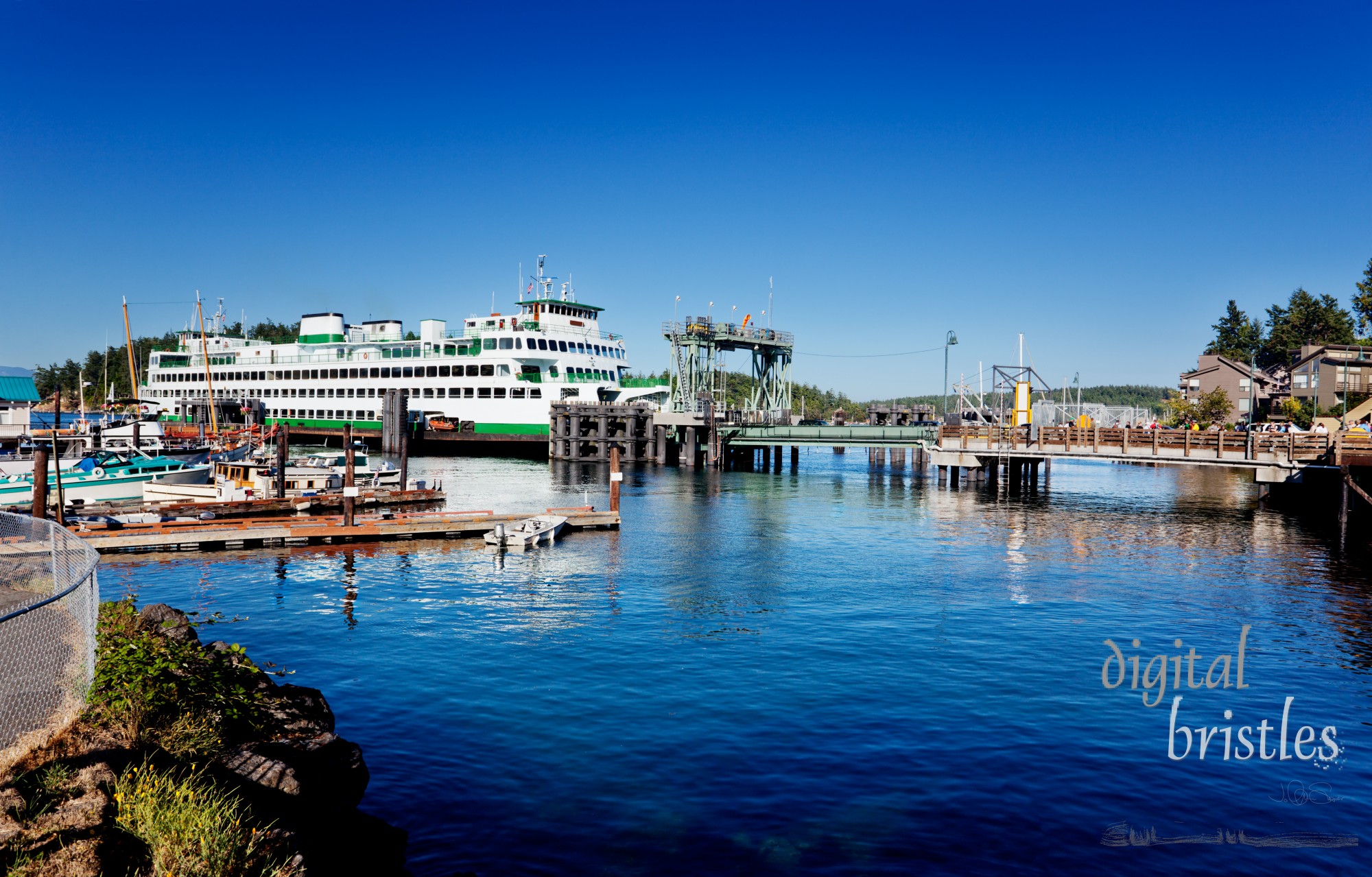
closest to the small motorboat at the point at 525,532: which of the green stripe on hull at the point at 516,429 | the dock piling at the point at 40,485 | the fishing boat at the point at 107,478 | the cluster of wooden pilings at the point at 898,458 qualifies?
the dock piling at the point at 40,485

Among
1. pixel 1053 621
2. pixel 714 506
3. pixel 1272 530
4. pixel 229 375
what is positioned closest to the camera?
pixel 1053 621

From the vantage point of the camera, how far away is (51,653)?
10.5 m

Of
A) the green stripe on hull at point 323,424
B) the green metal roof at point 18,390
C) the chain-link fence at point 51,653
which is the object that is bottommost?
the chain-link fence at point 51,653

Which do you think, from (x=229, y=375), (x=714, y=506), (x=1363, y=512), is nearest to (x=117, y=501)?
(x=714, y=506)

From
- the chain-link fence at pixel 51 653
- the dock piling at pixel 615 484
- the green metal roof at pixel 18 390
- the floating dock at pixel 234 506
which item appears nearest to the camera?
the chain-link fence at pixel 51 653

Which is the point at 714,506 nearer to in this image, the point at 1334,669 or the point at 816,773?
the point at 1334,669

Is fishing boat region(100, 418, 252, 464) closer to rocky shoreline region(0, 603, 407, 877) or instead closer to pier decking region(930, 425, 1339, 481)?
rocky shoreline region(0, 603, 407, 877)

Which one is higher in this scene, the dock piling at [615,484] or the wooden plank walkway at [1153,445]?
the wooden plank walkway at [1153,445]

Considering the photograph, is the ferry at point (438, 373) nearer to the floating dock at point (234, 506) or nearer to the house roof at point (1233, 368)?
the floating dock at point (234, 506)

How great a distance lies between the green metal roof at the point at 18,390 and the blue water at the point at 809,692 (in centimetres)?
3494

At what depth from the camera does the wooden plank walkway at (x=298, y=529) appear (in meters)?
29.8

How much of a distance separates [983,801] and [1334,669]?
10.7 metres

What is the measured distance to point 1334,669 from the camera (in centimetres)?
1861

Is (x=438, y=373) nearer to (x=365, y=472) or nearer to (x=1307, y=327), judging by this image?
(x=365, y=472)
